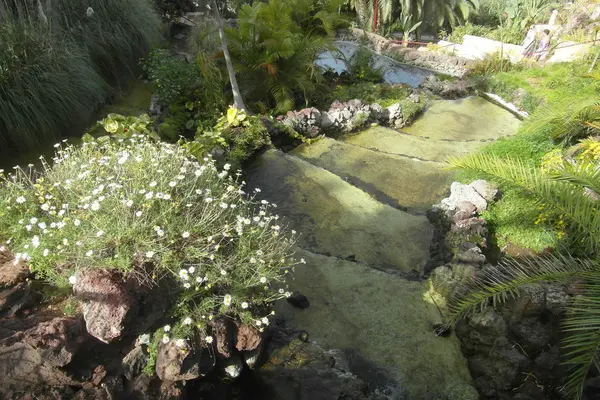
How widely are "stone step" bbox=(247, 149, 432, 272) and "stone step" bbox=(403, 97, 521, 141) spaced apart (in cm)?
354

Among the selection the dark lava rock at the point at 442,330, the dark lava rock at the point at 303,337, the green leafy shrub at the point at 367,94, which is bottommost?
the green leafy shrub at the point at 367,94

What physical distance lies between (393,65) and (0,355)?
13432 millimetres

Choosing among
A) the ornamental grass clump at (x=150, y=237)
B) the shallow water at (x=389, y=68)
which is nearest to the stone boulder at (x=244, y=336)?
the ornamental grass clump at (x=150, y=237)


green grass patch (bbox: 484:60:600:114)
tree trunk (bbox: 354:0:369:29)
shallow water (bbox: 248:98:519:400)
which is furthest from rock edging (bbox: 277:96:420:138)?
tree trunk (bbox: 354:0:369:29)

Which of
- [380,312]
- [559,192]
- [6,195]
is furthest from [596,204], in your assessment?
[6,195]

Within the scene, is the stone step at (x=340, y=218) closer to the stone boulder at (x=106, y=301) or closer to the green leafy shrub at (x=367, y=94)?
the stone boulder at (x=106, y=301)

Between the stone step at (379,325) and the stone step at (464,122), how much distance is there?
5.23 metres

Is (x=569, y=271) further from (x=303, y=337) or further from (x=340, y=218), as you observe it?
(x=340, y=218)

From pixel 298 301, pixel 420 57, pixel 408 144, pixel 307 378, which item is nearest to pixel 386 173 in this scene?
pixel 408 144

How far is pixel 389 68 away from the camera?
13.2 metres

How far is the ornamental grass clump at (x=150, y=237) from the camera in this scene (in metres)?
2.62

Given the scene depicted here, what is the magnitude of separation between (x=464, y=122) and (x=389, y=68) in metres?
4.72

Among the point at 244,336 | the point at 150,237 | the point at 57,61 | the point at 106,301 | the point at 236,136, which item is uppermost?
the point at 57,61

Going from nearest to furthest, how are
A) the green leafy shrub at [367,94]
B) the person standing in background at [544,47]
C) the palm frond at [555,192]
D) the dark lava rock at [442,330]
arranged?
the palm frond at [555,192], the dark lava rock at [442,330], the green leafy shrub at [367,94], the person standing in background at [544,47]
